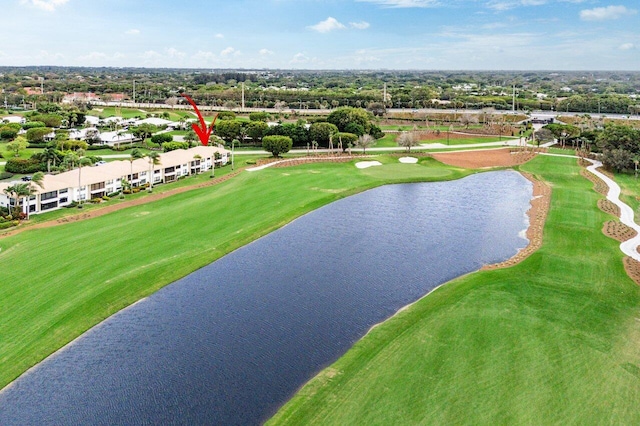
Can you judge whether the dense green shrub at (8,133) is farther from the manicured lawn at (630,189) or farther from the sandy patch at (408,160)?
the manicured lawn at (630,189)

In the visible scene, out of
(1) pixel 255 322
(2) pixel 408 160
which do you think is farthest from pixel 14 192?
(2) pixel 408 160

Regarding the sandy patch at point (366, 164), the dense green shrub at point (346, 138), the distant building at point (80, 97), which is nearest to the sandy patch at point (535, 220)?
the sandy patch at point (366, 164)

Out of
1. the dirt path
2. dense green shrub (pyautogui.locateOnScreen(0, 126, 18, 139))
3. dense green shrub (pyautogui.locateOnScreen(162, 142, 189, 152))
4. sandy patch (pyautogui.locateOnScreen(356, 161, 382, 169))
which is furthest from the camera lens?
dense green shrub (pyautogui.locateOnScreen(0, 126, 18, 139))

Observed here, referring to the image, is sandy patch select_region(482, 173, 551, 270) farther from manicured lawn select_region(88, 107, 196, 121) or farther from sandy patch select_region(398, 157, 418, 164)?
manicured lawn select_region(88, 107, 196, 121)

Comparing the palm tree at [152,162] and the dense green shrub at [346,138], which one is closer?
the palm tree at [152,162]

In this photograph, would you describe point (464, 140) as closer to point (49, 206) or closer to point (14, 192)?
point (49, 206)

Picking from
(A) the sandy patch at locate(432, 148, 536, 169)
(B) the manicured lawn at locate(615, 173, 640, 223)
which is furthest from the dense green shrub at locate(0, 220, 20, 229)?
(B) the manicured lawn at locate(615, 173, 640, 223)
